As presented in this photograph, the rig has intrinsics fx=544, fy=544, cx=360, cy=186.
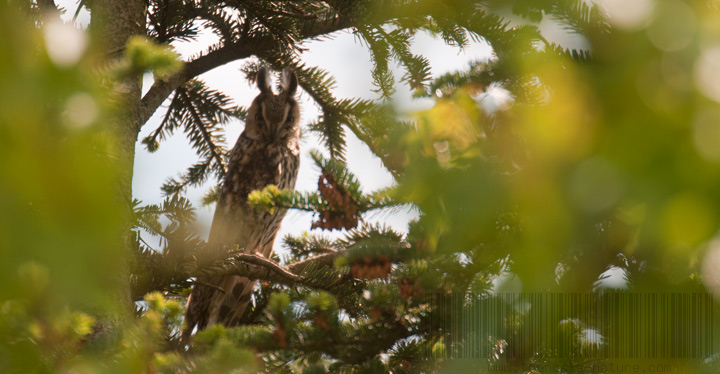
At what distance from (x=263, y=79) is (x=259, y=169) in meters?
0.51

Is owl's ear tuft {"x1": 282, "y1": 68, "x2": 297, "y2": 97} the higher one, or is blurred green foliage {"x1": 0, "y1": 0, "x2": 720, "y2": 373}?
owl's ear tuft {"x1": 282, "y1": 68, "x2": 297, "y2": 97}

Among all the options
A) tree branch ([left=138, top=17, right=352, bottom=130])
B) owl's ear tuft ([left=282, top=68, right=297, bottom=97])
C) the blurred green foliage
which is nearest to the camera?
the blurred green foliage

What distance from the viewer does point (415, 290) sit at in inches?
41.9

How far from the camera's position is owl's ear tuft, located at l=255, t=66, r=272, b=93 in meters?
2.94

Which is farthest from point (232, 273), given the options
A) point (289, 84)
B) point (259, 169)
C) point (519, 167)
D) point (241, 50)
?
point (289, 84)

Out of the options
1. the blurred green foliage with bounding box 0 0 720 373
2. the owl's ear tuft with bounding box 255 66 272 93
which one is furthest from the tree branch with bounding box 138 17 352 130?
the blurred green foliage with bounding box 0 0 720 373

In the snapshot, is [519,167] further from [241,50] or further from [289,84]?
[289,84]

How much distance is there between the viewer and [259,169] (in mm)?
3078

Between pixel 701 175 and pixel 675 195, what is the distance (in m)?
0.01

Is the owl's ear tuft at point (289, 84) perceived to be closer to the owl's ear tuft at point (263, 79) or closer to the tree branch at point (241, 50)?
the owl's ear tuft at point (263, 79)

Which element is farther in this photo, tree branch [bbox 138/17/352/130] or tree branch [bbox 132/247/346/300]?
tree branch [bbox 138/17/352/130]

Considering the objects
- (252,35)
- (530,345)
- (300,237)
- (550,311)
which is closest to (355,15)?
(252,35)

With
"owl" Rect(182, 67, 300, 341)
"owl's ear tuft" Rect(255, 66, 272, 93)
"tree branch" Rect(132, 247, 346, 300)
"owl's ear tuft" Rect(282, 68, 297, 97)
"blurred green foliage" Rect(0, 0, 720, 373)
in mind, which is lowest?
"blurred green foliage" Rect(0, 0, 720, 373)

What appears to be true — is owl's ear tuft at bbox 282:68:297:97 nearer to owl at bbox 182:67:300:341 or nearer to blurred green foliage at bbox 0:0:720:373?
owl at bbox 182:67:300:341
